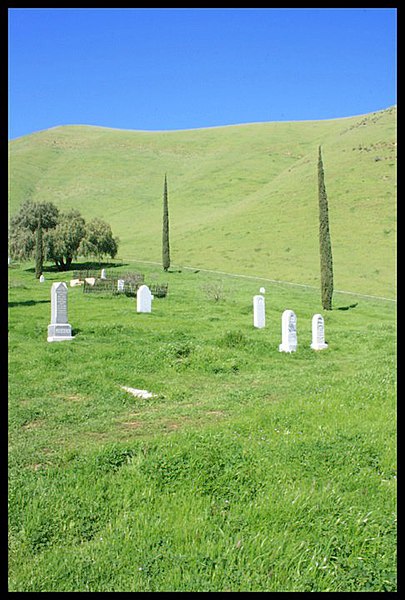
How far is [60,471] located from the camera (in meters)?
5.91

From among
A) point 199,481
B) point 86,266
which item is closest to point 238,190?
point 86,266

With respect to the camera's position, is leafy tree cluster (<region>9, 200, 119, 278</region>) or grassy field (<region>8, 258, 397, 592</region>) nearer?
grassy field (<region>8, 258, 397, 592</region>)

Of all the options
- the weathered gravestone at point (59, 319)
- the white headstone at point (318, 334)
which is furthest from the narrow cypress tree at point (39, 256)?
the white headstone at point (318, 334)

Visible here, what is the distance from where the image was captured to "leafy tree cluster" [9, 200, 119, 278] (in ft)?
164

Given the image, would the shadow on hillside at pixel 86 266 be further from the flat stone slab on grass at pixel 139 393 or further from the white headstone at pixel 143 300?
the flat stone slab on grass at pixel 139 393

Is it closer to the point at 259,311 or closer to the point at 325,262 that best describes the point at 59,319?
the point at 259,311

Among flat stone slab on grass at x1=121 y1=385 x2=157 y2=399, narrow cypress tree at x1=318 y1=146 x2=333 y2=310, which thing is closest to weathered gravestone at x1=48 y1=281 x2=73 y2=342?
flat stone slab on grass at x1=121 y1=385 x2=157 y2=399

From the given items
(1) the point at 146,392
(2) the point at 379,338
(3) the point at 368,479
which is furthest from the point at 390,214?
(3) the point at 368,479

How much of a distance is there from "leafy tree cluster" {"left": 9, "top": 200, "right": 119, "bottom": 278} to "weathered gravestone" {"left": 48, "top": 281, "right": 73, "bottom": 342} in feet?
103

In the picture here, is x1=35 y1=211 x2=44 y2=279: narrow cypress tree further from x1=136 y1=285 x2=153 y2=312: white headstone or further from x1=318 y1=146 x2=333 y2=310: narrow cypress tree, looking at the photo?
x1=318 y1=146 x2=333 y2=310: narrow cypress tree

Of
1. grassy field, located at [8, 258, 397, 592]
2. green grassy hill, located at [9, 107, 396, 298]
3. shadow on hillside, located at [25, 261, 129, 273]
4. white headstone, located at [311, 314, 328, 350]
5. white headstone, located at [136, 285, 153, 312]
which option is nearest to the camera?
grassy field, located at [8, 258, 397, 592]
